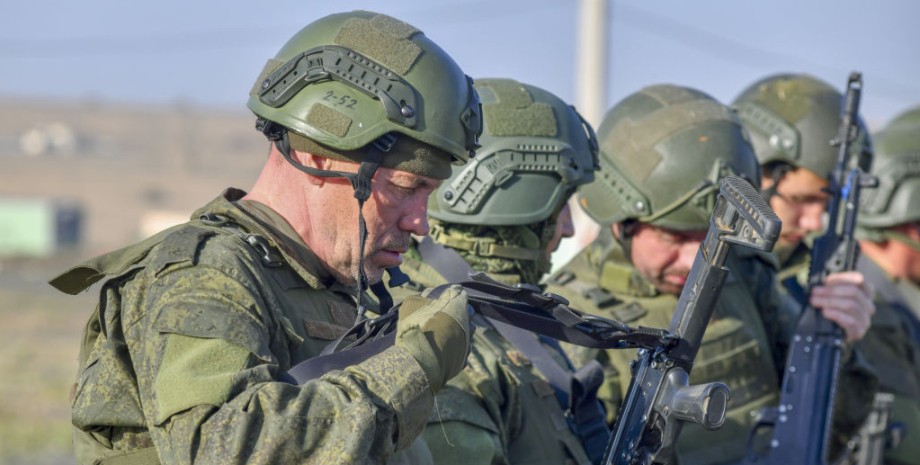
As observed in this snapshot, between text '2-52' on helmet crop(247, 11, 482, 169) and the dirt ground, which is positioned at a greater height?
text '2-52' on helmet crop(247, 11, 482, 169)

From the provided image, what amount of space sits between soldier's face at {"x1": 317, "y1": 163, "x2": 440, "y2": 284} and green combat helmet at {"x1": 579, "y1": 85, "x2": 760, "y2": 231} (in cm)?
215

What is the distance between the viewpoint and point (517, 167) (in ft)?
16.3

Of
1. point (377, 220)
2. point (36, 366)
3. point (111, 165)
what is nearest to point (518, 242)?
point (377, 220)

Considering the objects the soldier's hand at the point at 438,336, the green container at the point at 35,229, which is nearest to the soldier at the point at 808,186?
the soldier's hand at the point at 438,336

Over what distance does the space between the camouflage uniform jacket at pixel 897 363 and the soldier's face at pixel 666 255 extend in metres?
1.96

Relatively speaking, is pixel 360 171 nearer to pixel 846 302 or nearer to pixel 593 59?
pixel 846 302

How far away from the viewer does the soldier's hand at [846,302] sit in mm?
5824

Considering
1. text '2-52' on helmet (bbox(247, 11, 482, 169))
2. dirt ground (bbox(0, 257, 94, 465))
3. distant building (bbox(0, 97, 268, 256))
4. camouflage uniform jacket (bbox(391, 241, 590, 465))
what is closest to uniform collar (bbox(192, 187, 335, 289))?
text '2-52' on helmet (bbox(247, 11, 482, 169))

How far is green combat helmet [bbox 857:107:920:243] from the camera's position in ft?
25.4

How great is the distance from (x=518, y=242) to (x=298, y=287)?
5.13 feet

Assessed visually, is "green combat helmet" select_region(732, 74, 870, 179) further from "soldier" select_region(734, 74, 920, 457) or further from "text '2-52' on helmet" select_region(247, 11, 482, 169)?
"text '2-52' on helmet" select_region(247, 11, 482, 169)

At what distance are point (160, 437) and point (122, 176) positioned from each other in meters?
69.7

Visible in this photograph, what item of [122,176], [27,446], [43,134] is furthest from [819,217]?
[43,134]

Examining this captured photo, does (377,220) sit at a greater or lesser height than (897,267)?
greater
